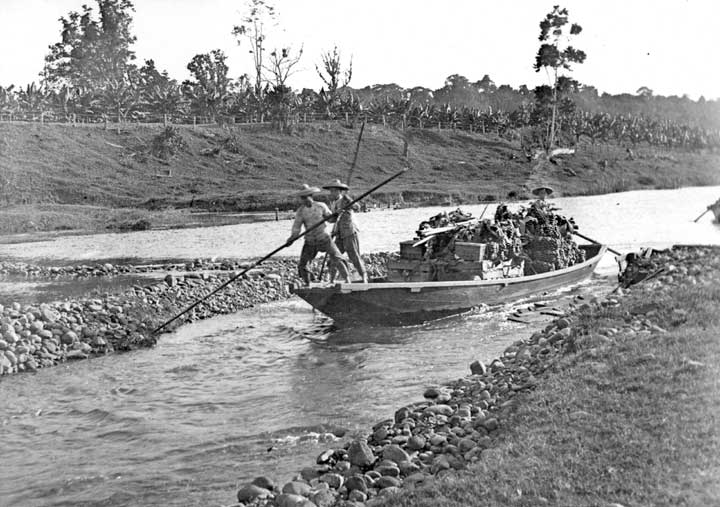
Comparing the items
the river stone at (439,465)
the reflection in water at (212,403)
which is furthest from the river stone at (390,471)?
the reflection in water at (212,403)

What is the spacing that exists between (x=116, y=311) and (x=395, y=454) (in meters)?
Result: 10.2

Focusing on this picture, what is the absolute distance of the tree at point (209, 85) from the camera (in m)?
70.6

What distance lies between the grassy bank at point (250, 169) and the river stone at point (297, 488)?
109ft

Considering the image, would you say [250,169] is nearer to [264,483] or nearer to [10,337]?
[10,337]

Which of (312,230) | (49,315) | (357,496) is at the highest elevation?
(312,230)

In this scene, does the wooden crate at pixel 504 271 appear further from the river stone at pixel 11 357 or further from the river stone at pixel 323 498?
the river stone at pixel 323 498

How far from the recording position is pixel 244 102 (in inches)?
2936

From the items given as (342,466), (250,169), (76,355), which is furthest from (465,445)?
(250,169)

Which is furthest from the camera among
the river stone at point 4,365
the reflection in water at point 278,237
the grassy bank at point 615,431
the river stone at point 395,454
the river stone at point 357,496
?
the reflection in water at point 278,237

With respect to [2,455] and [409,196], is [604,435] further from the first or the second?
[409,196]

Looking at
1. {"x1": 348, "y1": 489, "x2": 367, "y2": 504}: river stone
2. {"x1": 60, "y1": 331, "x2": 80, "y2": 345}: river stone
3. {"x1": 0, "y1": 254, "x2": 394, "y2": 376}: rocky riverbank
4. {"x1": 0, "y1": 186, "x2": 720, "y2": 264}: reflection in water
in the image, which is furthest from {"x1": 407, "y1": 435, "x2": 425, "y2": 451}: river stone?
{"x1": 0, "y1": 186, "x2": 720, "y2": 264}: reflection in water

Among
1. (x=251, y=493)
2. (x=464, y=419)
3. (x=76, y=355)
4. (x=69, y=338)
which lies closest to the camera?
(x=251, y=493)

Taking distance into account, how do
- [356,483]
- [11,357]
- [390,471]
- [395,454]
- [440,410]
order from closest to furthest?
[356,483] → [390,471] → [395,454] → [440,410] → [11,357]

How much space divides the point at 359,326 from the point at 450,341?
222cm
